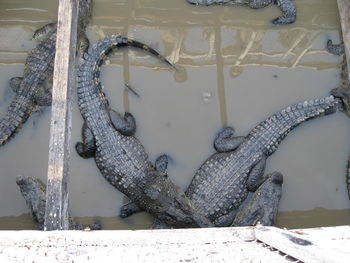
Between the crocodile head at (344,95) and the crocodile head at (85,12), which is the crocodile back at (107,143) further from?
the crocodile head at (344,95)

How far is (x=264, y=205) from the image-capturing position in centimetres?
341

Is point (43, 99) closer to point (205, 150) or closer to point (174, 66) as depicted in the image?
point (174, 66)

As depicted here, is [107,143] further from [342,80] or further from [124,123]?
[342,80]

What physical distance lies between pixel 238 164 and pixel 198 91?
83 cm

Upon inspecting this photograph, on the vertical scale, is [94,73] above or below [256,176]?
above

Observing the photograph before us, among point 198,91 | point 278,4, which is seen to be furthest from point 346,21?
point 198,91

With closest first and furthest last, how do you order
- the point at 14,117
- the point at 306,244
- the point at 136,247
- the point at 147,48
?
the point at 306,244, the point at 136,247, the point at 14,117, the point at 147,48

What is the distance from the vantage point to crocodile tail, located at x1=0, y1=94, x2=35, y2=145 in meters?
3.64

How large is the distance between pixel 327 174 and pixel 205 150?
3.68 ft

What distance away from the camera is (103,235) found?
1.93 m

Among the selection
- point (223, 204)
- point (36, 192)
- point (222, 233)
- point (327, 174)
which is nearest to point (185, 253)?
point (222, 233)

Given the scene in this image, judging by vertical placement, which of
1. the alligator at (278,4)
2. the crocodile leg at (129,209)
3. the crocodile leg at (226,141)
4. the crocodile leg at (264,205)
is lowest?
the crocodile leg at (129,209)

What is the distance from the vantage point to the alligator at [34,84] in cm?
367

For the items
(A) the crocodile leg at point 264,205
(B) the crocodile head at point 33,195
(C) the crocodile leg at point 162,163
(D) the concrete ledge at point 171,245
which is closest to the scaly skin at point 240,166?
(A) the crocodile leg at point 264,205
